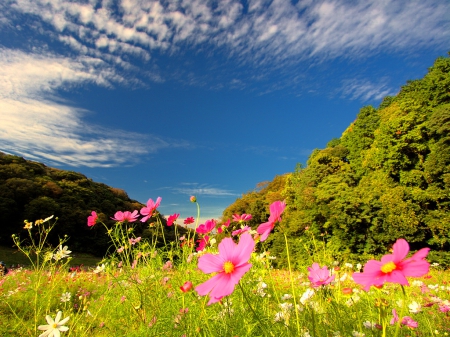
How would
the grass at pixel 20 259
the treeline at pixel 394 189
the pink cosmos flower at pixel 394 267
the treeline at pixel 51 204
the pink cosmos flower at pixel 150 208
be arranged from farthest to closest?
the treeline at pixel 51 204 < the grass at pixel 20 259 < the treeline at pixel 394 189 < the pink cosmos flower at pixel 150 208 < the pink cosmos flower at pixel 394 267

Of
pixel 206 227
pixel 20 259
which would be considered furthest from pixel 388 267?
pixel 20 259

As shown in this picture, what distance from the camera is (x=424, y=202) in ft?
31.5

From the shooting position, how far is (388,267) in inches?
25.3

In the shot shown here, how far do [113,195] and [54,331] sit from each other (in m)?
22.5

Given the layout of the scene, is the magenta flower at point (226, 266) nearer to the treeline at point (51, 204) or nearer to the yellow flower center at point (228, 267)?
the yellow flower center at point (228, 267)

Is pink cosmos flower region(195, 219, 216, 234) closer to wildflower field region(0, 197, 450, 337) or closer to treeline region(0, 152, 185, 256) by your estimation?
wildflower field region(0, 197, 450, 337)

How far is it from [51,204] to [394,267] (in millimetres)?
18626

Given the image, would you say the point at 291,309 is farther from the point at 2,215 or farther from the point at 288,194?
the point at 2,215

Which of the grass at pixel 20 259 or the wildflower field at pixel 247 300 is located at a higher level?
the wildflower field at pixel 247 300

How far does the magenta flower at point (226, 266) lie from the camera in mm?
621

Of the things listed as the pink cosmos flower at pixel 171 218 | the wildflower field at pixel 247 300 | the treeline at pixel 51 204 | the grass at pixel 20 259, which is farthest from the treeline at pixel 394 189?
the grass at pixel 20 259

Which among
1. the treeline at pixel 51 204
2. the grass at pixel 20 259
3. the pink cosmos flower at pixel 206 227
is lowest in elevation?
the grass at pixel 20 259

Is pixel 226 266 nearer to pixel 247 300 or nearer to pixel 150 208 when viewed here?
pixel 247 300

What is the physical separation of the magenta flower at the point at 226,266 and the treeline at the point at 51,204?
1411 centimetres
